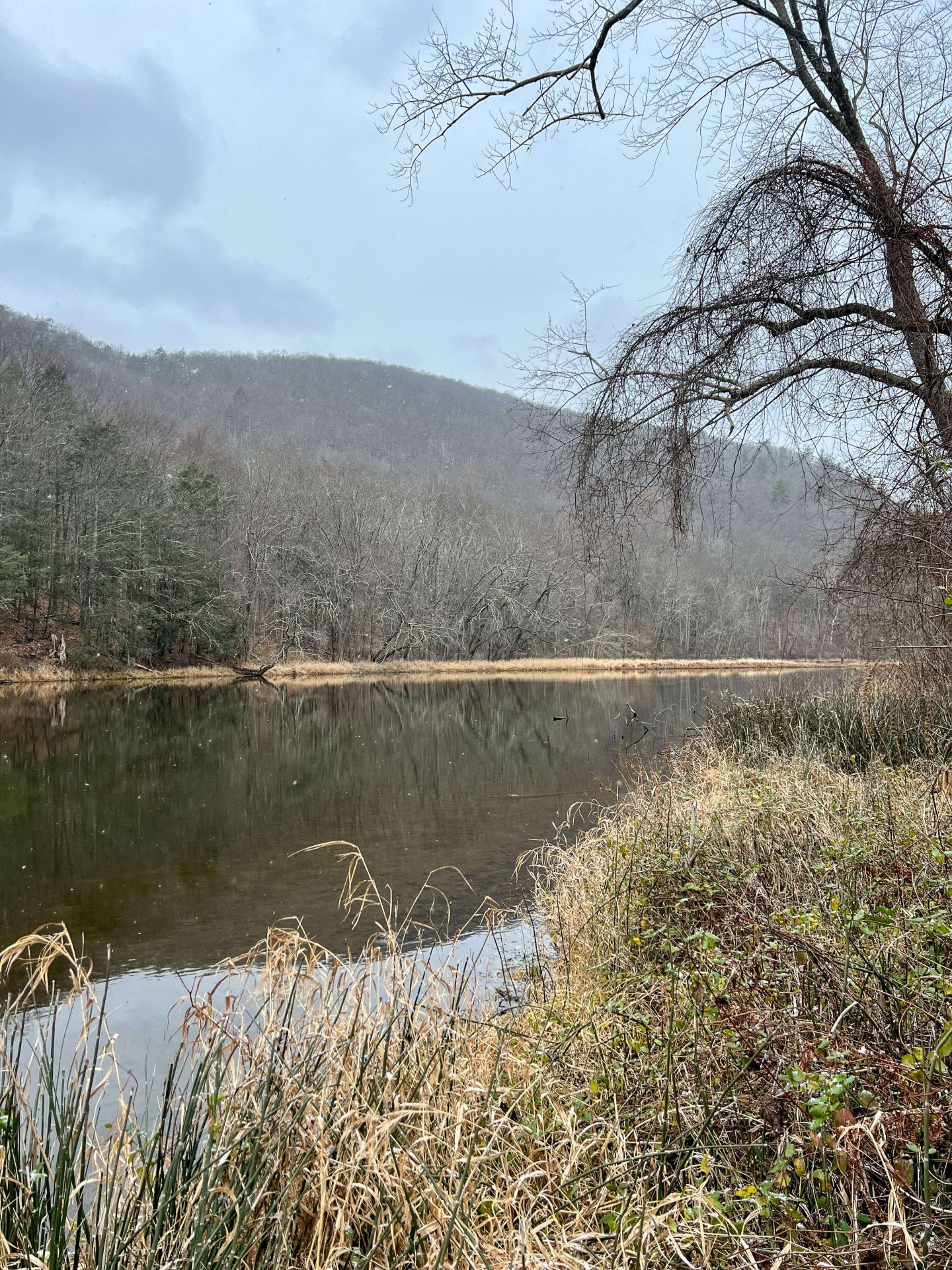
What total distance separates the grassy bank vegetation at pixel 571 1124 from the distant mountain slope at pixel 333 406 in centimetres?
7591

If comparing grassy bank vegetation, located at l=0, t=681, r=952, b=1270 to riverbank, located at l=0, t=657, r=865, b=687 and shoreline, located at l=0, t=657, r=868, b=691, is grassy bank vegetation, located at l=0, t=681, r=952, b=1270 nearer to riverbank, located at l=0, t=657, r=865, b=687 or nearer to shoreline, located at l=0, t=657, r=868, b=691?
shoreline, located at l=0, t=657, r=868, b=691

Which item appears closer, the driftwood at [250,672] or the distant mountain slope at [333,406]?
the driftwood at [250,672]

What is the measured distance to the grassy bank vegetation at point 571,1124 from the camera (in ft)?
6.83

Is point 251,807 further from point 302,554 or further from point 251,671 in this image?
point 302,554

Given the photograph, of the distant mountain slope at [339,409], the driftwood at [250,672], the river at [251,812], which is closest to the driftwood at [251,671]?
the driftwood at [250,672]

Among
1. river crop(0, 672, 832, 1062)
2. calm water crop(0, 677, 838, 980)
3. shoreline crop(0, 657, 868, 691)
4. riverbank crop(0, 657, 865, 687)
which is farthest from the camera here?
riverbank crop(0, 657, 865, 687)

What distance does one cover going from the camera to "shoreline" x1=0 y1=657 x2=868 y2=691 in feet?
109

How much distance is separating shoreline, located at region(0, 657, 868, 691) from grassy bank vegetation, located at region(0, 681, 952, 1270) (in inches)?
1195

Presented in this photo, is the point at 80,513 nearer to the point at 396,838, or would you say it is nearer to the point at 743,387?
the point at 396,838

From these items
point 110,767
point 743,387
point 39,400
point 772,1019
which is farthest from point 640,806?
point 39,400

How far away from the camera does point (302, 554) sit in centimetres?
4794

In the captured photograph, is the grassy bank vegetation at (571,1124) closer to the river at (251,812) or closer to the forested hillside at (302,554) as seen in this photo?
the river at (251,812)

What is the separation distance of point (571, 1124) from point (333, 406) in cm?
12179

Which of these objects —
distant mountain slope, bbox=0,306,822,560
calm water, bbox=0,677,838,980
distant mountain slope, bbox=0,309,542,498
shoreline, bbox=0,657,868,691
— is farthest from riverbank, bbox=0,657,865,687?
distant mountain slope, bbox=0,309,542,498
